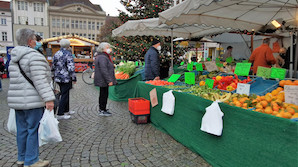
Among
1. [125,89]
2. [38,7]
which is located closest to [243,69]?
[125,89]

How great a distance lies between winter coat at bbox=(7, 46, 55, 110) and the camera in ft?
8.34

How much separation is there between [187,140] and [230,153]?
38.9 inches

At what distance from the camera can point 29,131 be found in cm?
270

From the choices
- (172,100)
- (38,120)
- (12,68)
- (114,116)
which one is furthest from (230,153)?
(114,116)

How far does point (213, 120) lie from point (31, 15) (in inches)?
2467

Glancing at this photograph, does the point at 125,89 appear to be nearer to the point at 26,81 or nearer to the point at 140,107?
the point at 140,107

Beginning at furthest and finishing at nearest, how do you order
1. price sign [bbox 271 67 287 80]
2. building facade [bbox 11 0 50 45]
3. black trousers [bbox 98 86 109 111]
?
building facade [bbox 11 0 50 45] < black trousers [bbox 98 86 109 111] < price sign [bbox 271 67 287 80]

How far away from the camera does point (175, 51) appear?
34.7 ft

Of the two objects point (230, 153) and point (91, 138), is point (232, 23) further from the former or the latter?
point (91, 138)

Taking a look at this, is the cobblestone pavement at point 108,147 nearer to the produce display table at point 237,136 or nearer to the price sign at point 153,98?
the produce display table at point 237,136

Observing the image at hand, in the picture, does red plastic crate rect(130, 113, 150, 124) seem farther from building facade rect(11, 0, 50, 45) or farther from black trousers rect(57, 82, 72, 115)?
building facade rect(11, 0, 50, 45)

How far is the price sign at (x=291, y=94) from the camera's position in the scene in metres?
2.58

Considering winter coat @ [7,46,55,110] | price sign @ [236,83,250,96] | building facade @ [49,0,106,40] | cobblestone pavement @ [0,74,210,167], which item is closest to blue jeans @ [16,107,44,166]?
winter coat @ [7,46,55,110]

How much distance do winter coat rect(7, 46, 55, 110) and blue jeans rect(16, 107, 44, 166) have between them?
0.13m
